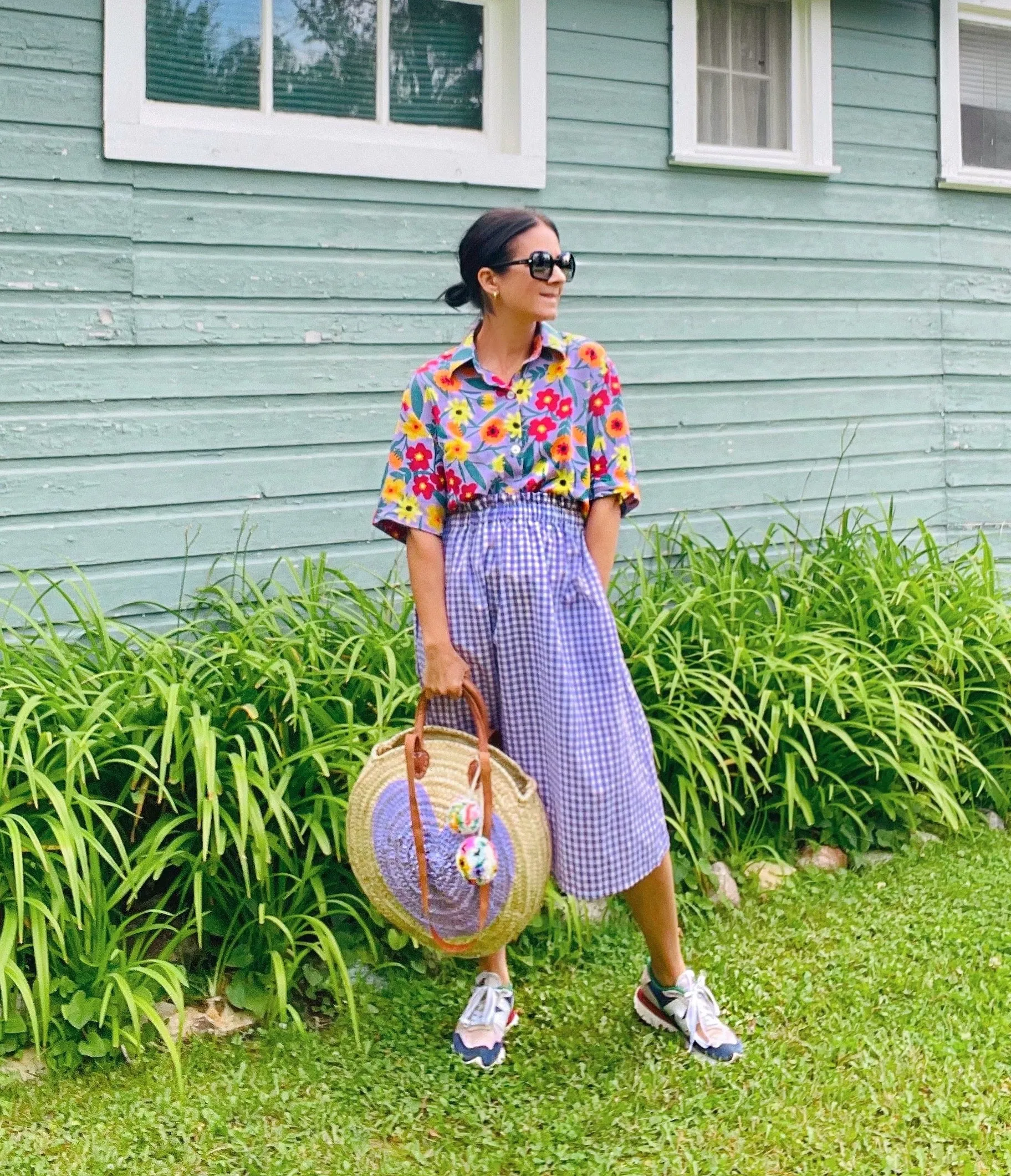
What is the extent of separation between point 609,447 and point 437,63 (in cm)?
252

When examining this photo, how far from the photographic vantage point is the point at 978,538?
583 centimetres

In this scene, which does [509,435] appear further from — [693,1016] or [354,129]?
[354,129]

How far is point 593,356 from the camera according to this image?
9.16ft

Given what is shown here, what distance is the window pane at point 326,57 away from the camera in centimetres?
448

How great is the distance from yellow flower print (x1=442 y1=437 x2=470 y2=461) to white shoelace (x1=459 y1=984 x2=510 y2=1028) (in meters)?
1.19

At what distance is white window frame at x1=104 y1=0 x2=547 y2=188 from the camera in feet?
13.4

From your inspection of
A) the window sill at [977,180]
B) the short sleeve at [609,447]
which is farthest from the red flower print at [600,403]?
the window sill at [977,180]

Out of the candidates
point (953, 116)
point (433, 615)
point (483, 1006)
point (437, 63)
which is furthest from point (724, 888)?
point (953, 116)

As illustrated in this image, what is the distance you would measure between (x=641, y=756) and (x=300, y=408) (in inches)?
83.0

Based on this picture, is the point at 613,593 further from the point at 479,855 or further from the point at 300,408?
the point at 479,855

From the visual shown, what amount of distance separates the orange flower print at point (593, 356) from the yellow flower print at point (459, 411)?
262mm

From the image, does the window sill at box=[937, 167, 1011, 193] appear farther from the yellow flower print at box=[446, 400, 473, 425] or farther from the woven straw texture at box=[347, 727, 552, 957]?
the woven straw texture at box=[347, 727, 552, 957]

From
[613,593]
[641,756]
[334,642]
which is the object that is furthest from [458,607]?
[613,593]

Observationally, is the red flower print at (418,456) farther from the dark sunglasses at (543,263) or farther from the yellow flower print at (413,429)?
the dark sunglasses at (543,263)
